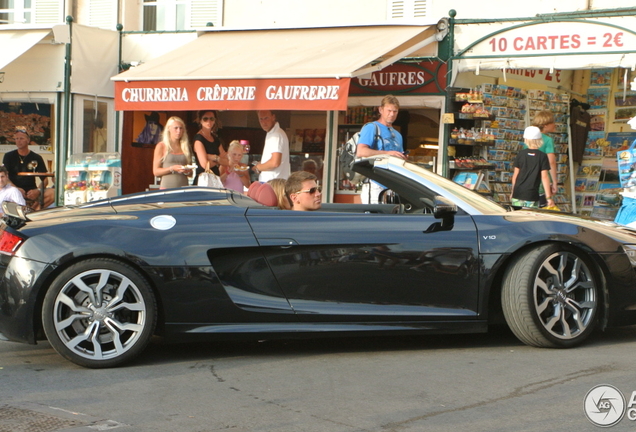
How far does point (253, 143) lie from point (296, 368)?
31.6 ft

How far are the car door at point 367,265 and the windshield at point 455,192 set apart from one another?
278 mm

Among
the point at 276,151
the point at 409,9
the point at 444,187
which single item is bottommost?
the point at 444,187

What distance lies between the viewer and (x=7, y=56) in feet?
42.8

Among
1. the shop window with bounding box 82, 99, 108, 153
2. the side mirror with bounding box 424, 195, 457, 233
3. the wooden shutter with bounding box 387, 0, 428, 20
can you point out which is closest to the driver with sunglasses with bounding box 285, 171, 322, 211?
the side mirror with bounding box 424, 195, 457, 233

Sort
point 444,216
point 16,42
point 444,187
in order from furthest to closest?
point 16,42 → point 444,187 → point 444,216

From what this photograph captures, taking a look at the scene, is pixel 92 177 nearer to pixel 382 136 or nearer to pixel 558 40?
pixel 382 136

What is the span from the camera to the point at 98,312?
538 cm

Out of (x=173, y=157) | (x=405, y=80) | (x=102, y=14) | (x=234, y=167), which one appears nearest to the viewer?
(x=173, y=157)

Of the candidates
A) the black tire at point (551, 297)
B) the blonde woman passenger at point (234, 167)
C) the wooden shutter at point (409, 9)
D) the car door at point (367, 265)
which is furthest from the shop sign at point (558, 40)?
the car door at point (367, 265)

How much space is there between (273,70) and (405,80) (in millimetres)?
2190

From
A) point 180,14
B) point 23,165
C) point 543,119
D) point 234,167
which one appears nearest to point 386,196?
point 234,167

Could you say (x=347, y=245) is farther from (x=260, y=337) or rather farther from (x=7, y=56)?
(x=7, y=56)

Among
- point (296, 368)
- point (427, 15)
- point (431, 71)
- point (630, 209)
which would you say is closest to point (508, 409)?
point (296, 368)

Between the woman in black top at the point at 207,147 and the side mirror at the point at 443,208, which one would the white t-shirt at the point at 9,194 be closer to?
the woman in black top at the point at 207,147
